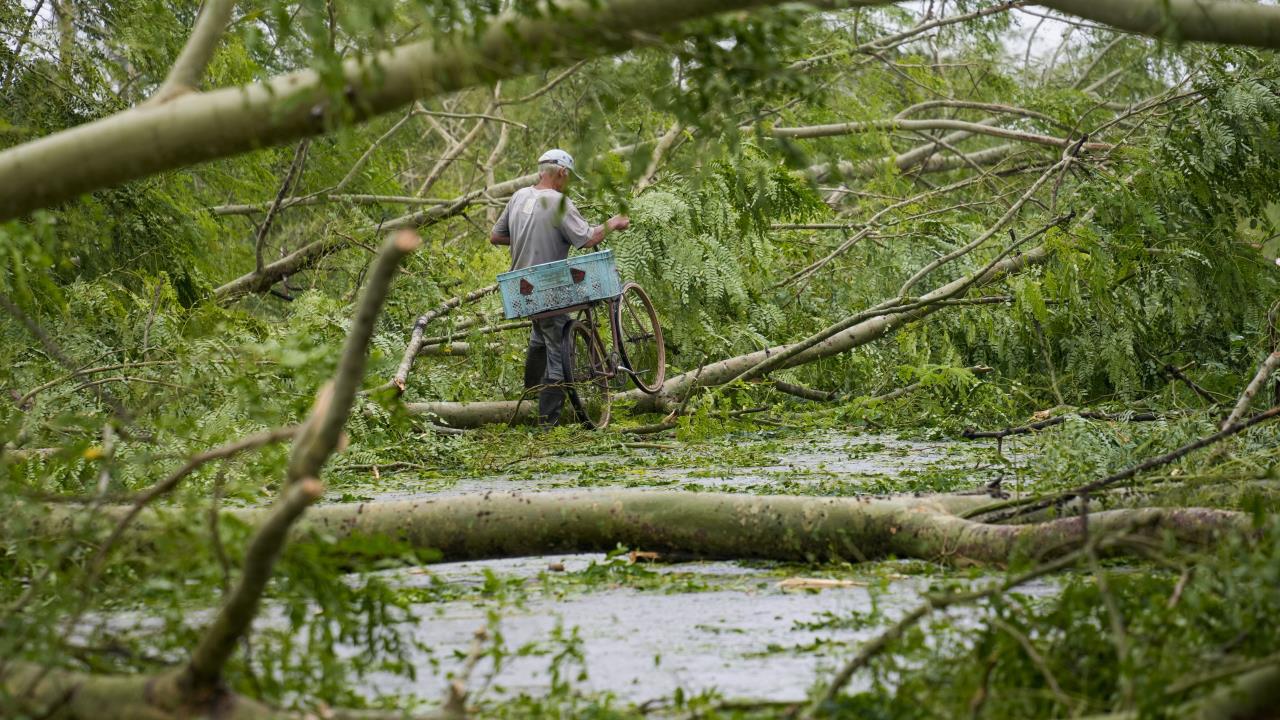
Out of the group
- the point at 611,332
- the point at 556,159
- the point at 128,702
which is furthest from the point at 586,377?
the point at 128,702

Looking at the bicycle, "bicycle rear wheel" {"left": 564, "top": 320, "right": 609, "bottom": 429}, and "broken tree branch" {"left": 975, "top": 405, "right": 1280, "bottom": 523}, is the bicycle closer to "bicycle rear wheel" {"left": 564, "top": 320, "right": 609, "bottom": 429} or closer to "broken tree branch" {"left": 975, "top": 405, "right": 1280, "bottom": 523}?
"bicycle rear wheel" {"left": 564, "top": 320, "right": 609, "bottom": 429}

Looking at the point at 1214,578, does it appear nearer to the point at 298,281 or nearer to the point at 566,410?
the point at 566,410

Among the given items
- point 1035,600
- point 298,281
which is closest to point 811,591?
point 1035,600

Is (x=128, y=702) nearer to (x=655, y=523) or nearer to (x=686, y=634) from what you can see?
(x=686, y=634)

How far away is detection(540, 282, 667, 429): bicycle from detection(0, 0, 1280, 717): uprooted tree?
20cm

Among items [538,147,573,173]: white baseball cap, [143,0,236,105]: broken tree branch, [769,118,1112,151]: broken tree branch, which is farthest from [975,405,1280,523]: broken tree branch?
[769,118,1112,151]: broken tree branch

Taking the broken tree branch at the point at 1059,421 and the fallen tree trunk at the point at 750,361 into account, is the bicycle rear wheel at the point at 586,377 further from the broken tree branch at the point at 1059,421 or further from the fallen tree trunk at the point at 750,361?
the broken tree branch at the point at 1059,421

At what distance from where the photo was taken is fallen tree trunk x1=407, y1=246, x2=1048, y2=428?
8.12 m

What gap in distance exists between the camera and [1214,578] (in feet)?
9.18

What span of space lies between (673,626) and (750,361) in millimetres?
5687

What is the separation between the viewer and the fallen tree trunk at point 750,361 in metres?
8.12

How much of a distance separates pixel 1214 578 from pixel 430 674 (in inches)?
66.7

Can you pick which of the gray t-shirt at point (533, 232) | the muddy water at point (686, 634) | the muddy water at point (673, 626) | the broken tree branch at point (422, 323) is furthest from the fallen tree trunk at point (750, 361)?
the muddy water at point (686, 634)

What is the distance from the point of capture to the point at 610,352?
938cm
